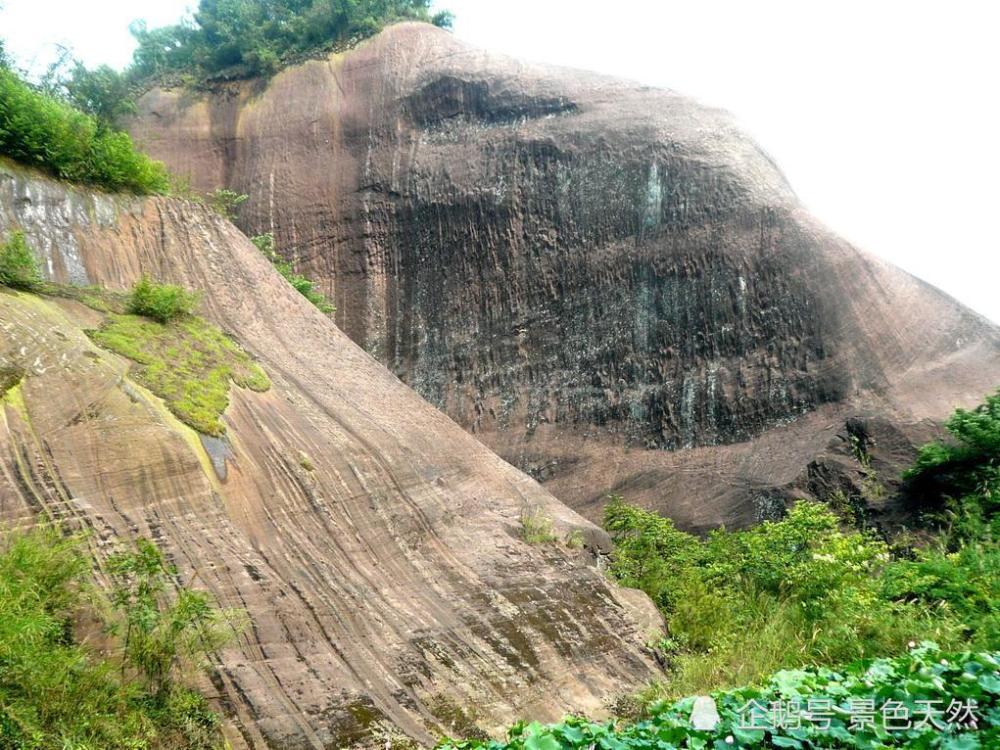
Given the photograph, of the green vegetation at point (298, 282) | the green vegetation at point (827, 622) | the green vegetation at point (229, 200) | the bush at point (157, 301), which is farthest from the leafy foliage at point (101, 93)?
the green vegetation at point (827, 622)

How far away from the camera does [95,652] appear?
5734 mm

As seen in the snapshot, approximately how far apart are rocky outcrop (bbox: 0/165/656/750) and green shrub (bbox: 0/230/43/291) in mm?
198

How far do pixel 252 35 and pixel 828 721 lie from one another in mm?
23061

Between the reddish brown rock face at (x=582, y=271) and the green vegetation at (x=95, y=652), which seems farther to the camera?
the reddish brown rock face at (x=582, y=271)

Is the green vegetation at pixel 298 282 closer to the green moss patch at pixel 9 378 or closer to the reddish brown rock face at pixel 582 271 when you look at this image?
the reddish brown rock face at pixel 582 271

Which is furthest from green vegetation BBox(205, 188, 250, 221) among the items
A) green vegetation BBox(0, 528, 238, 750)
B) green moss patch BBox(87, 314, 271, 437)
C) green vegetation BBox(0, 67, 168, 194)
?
green vegetation BBox(0, 528, 238, 750)

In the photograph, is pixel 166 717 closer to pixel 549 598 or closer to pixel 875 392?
pixel 549 598

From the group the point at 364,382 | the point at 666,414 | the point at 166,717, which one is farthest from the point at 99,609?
the point at 666,414

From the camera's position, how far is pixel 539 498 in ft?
37.8

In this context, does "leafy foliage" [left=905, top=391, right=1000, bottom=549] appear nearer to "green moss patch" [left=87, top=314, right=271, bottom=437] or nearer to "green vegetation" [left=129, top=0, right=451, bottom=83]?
"green moss patch" [left=87, top=314, right=271, bottom=437]

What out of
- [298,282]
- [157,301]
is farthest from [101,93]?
[157,301]

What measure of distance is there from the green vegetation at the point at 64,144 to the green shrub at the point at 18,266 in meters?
1.79

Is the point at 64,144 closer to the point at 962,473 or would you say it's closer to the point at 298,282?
the point at 298,282

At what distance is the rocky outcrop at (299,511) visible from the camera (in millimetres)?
6703
